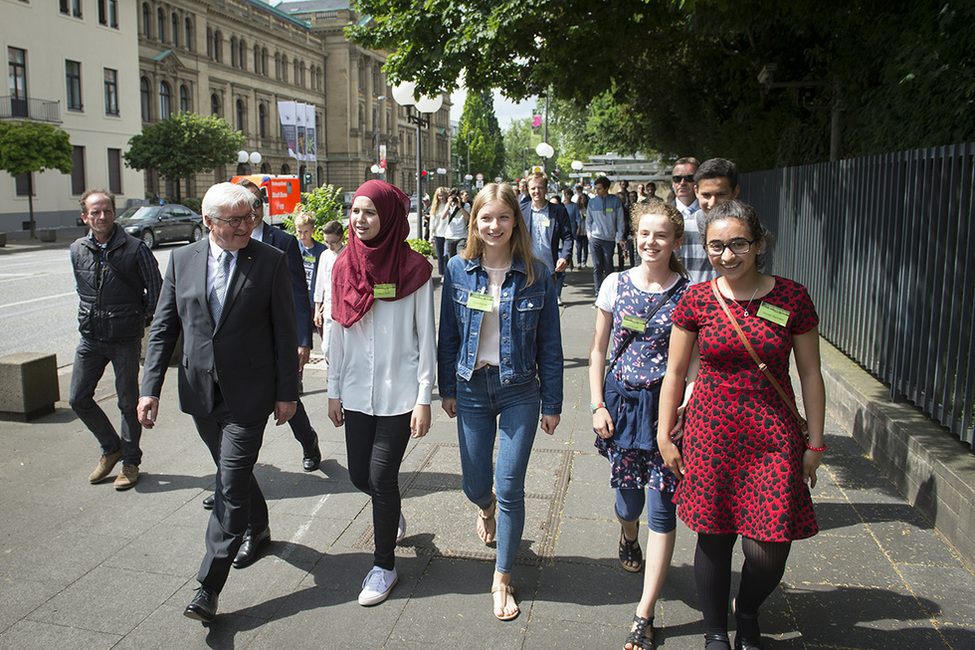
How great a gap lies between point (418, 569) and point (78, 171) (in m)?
40.9

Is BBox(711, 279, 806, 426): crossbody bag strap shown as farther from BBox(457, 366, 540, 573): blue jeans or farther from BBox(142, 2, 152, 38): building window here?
BBox(142, 2, 152, 38): building window

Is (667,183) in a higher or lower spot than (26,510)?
higher

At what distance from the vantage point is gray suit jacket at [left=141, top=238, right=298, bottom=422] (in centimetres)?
350

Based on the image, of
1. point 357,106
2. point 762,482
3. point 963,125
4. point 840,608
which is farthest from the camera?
point 357,106

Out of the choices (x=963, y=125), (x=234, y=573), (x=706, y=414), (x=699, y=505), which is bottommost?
(x=234, y=573)

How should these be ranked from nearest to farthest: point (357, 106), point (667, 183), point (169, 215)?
point (169, 215) < point (667, 183) < point (357, 106)

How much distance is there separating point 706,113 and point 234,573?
611 inches

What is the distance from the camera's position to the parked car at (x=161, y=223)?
2708 cm

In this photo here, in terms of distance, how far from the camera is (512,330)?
3389 mm

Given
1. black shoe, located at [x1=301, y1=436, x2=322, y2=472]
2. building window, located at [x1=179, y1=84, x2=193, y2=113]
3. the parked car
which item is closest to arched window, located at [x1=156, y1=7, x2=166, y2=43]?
building window, located at [x1=179, y1=84, x2=193, y2=113]

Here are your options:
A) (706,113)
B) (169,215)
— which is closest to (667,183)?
(706,113)

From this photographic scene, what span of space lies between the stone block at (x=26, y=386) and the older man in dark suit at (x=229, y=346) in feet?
11.3

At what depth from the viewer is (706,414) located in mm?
2885

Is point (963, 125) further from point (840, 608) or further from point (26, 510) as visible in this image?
point (26, 510)
